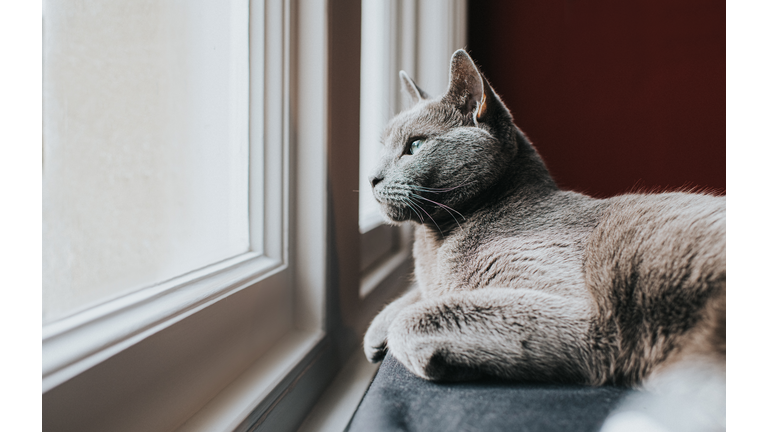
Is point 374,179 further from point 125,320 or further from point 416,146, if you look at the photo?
point 125,320

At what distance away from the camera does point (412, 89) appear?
59cm

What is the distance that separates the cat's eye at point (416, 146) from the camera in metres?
0.51

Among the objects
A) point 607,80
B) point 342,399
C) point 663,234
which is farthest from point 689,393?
point 607,80

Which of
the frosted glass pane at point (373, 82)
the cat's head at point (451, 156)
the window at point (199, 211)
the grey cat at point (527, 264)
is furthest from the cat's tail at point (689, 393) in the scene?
the frosted glass pane at point (373, 82)

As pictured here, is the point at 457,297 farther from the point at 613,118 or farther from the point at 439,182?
the point at 613,118

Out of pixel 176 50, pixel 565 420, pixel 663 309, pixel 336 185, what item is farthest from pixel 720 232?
pixel 176 50

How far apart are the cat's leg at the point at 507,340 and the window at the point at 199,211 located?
0.71 feet

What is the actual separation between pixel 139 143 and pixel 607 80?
811 millimetres

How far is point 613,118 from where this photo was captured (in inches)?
31.4

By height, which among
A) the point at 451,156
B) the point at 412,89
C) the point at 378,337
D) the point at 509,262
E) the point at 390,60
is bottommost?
the point at 378,337

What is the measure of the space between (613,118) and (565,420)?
0.68 metres

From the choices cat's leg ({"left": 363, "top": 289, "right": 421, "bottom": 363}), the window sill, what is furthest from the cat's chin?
the window sill

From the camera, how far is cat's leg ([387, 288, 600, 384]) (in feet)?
1.17

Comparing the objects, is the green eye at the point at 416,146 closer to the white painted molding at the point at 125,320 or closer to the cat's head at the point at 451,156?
the cat's head at the point at 451,156
